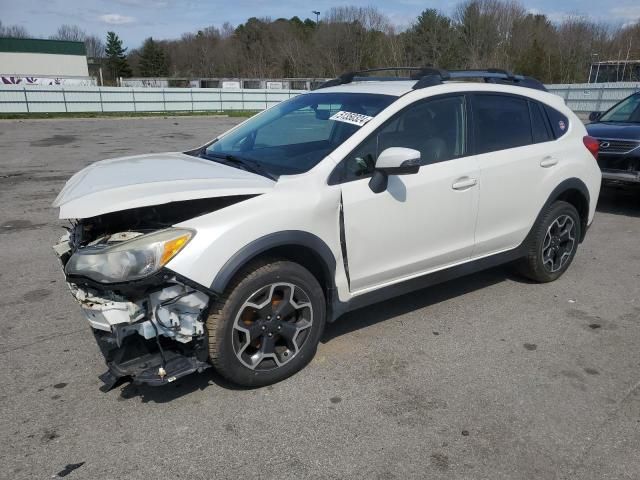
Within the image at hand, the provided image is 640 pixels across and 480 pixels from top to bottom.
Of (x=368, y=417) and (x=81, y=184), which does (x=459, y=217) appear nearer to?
(x=368, y=417)

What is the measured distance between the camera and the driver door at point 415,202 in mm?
3451

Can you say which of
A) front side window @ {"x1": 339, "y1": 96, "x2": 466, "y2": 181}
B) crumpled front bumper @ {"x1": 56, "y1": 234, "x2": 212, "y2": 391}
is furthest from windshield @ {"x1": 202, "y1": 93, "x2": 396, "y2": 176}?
crumpled front bumper @ {"x1": 56, "y1": 234, "x2": 212, "y2": 391}

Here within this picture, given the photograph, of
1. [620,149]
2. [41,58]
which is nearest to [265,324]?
[620,149]

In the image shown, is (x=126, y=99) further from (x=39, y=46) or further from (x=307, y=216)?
(x=39, y=46)

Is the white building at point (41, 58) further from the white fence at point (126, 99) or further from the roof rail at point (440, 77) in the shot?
the roof rail at point (440, 77)

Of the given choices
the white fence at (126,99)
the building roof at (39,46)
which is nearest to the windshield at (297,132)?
the white fence at (126,99)

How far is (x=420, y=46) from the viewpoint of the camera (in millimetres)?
55562

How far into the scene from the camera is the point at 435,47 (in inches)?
2132

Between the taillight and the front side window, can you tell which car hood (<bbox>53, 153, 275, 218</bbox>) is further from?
the taillight

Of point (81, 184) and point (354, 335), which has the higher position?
point (81, 184)

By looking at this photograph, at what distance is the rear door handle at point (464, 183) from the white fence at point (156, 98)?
23332 mm

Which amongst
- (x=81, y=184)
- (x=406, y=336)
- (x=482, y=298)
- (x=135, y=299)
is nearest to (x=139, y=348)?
(x=135, y=299)

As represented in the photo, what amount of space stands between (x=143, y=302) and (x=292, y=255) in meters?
0.93

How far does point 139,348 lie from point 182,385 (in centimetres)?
46
